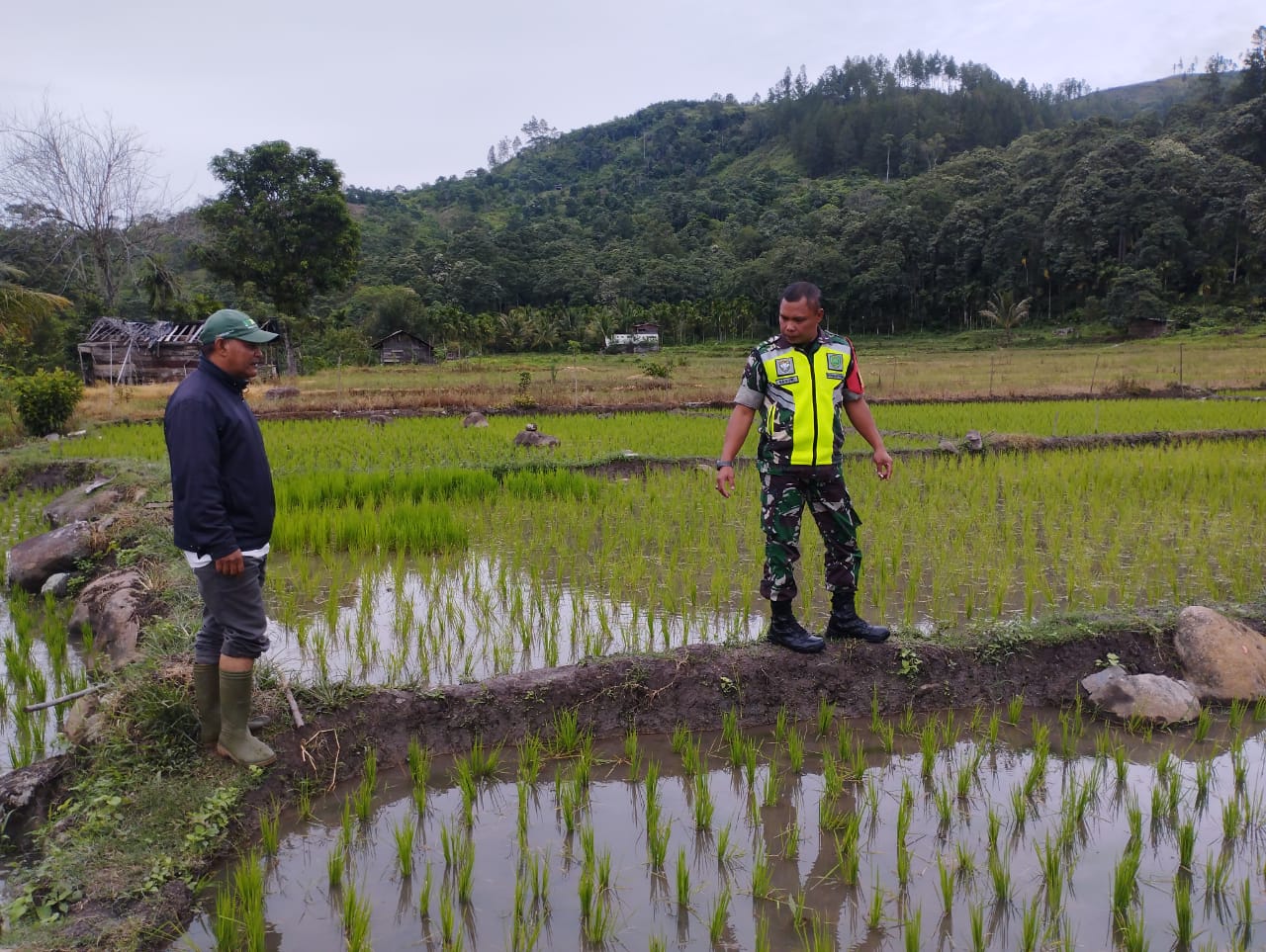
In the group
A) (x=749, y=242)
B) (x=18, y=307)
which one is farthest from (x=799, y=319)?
(x=749, y=242)

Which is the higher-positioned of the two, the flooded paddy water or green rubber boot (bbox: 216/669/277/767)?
green rubber boot (bbox: 216/669/277/767)

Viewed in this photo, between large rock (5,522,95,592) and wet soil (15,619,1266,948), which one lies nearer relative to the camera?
wet soil (15,619,1266,948)

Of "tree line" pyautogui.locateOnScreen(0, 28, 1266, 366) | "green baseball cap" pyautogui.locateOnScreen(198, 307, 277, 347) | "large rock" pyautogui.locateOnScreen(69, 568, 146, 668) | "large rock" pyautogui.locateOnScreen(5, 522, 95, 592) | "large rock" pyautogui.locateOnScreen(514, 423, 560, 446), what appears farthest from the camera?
"tree line" pyautogui.locateOnScreen(0, 28, 1266, 366)

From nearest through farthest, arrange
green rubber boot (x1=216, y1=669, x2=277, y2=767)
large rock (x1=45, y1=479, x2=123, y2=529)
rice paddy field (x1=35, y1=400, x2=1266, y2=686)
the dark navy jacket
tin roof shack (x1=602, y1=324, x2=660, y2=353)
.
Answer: the dark navy jacket, green rubber boot (x1=216, y1=669, x2=277, y2=767), rice paddy field (x1=35, y1=400, x2=1266, y2=686), large rock (x1=45, y1=479, x2=123, y2=529), tin roof shack (x1=602, y1=324, x2=660, y2=353)

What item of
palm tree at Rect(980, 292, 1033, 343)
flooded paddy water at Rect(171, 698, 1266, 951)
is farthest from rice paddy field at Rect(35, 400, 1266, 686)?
palm tree at Rect(980, 292, 1033, 343)

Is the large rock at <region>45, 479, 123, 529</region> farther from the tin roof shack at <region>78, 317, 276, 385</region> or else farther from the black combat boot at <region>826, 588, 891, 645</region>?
the tin roof shack at <region>78, 317, 276, 385</region>

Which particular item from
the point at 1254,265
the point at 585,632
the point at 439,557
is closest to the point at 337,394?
the point at 439,557

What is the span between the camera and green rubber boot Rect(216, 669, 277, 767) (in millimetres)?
2914

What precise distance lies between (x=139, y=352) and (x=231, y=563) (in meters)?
24.1

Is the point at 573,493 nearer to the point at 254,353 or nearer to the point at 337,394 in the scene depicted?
the point at 254,353

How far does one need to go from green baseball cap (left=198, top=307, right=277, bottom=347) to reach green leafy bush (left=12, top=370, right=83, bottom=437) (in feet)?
40.2

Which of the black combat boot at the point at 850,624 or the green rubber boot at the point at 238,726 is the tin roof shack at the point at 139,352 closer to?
the green rubber boot at the point at 238,726

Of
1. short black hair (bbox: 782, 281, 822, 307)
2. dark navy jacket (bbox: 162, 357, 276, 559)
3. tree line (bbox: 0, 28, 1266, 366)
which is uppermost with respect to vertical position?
tree line (bbox: 0, 28, 1266, 366)

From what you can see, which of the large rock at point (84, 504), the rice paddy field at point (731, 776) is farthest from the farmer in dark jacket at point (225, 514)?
the large rock at point (84, 504)
